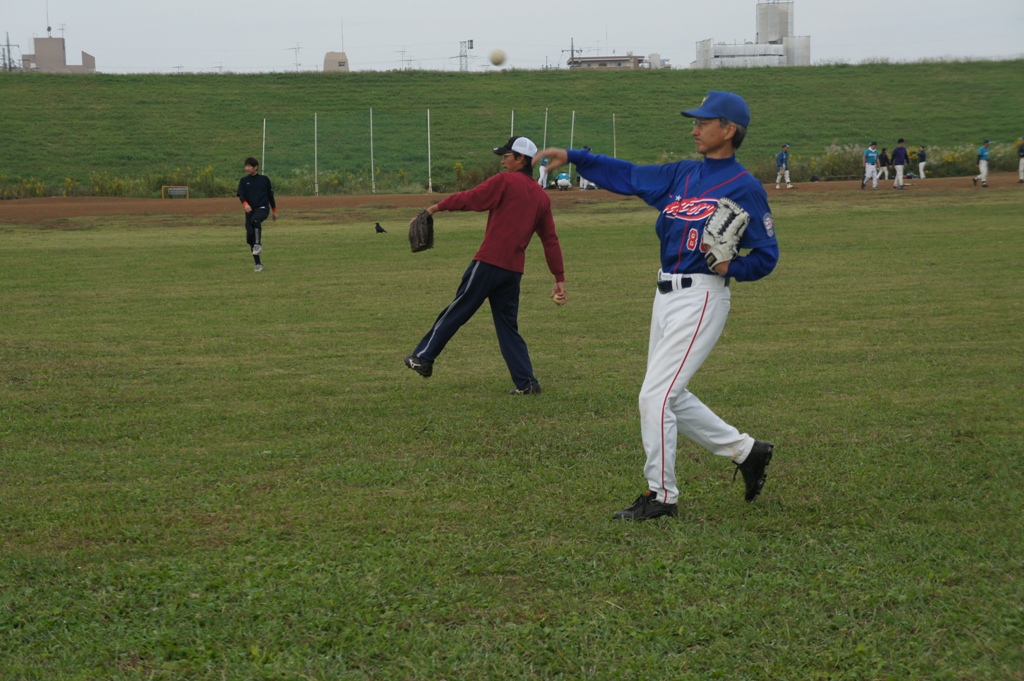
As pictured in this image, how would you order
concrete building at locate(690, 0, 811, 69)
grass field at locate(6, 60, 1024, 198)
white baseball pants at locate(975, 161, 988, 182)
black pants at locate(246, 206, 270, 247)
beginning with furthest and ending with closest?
concrete building at locate(690, 0, 811, 69) → grass field at locate(6, 60, 1024, 198) → white baseball pants at locate(975, 161, 988, 182) → black pants at locate(246, 206, 270, 247)

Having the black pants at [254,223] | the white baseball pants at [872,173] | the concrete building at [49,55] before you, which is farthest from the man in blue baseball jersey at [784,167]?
the concrete building at [49,55]

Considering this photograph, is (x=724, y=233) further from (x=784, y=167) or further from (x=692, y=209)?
(x=784, y=167)

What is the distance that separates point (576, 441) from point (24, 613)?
364cm

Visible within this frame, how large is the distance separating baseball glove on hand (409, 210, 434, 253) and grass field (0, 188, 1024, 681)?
46.5 inches

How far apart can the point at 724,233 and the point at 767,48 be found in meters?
93.2

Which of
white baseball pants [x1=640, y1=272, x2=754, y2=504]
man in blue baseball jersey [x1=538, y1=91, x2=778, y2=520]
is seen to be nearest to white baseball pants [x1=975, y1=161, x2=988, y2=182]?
man in blue baseball jersey [x1=538, y1=91, x2=778, y2=520]

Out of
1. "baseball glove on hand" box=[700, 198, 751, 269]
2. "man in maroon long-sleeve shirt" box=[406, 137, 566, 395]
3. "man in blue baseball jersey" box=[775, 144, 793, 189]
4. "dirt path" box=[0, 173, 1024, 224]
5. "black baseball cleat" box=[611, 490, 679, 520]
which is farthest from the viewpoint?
"man in blue baseball jersey" box=[775, 144, 793, 189]

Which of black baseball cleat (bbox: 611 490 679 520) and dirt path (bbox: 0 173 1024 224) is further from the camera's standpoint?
dirt path (bbox: 0 173 1024 224)

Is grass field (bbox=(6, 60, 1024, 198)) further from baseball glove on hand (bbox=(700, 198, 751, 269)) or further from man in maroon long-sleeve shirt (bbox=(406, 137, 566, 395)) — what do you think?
baseball glove on hand (bbox=(700, 198, 751, 269))

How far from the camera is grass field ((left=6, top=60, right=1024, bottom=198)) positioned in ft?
161

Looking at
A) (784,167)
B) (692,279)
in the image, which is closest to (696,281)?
(692,279)

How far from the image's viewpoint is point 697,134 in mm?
5453

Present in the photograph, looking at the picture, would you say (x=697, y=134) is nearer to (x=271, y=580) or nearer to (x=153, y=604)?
(x=271, y=580)

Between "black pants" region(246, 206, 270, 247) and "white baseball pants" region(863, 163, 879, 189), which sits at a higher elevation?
"white baseball pants" region(863, 163, 879, 189)
